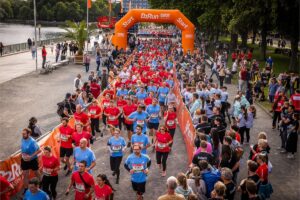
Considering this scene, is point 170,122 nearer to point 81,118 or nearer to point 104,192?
point 81,118

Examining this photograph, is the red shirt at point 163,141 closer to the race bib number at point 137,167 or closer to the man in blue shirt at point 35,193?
the race bib number at point 137,167

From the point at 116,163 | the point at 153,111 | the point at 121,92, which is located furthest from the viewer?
the point at 121,92

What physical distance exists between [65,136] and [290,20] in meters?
24.8

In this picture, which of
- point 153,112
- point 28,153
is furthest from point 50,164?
point 153,112

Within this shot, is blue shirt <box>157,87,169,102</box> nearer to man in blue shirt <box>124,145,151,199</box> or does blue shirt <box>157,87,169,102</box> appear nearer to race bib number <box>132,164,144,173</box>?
man in blue shirt <box>124,145,151,199</box>

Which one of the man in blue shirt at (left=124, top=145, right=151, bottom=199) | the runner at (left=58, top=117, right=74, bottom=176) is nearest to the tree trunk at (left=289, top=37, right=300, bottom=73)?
the runner at (left=58, top=117, right=74, bottom=176)

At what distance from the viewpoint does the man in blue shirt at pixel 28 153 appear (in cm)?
882

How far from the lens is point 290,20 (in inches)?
1165

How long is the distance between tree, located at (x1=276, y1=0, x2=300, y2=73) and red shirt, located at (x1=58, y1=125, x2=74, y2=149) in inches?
864

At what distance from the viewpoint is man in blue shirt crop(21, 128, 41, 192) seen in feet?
28.9

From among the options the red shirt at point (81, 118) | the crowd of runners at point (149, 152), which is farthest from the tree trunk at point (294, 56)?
the red shirt at point (81, 118)

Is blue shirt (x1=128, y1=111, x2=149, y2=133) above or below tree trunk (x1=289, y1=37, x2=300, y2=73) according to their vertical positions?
below

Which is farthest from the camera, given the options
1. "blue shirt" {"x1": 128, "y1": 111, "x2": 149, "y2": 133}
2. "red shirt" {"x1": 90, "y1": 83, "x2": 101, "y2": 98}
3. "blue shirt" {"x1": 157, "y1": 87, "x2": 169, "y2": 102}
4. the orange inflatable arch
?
the orange inflatable arch

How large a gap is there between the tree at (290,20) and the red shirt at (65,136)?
22.0 metres
